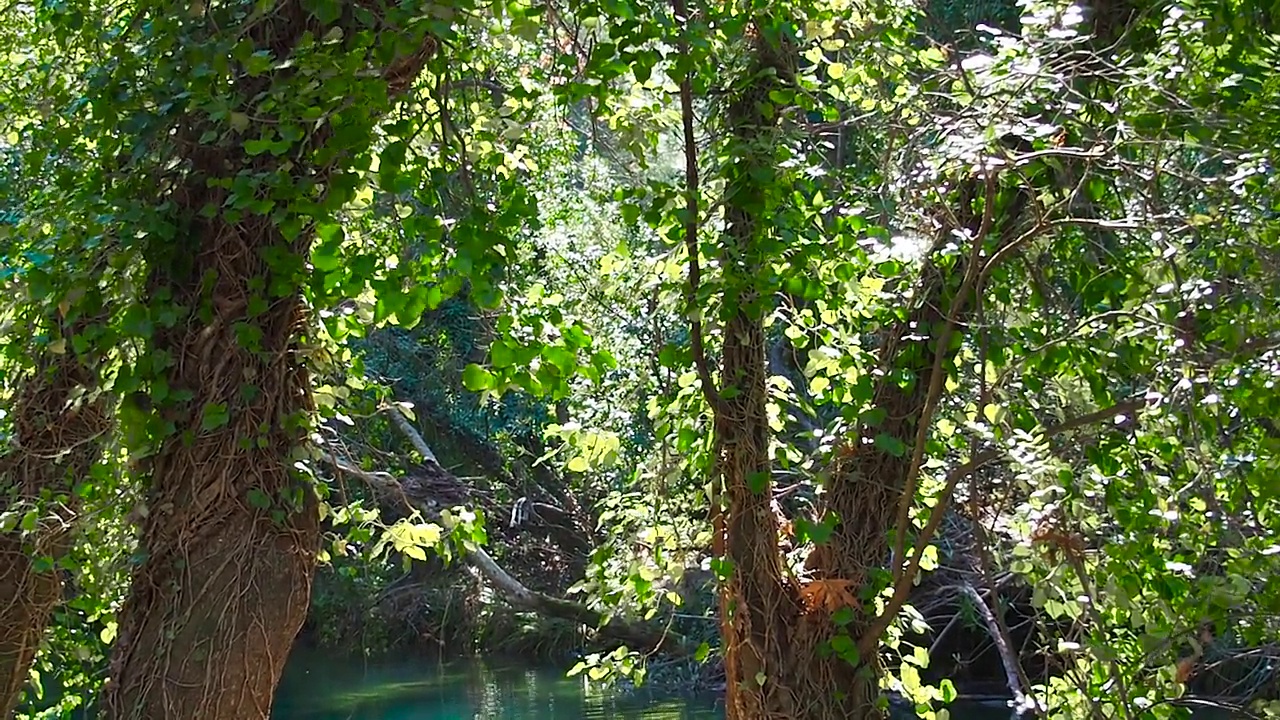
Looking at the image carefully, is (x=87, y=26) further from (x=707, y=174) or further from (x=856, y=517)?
(x=856, y=517)

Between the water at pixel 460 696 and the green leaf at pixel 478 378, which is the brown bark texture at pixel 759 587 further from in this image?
the water at pixel 460 696

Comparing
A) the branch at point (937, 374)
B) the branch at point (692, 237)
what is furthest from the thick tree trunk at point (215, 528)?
the branch at point (937, 374)

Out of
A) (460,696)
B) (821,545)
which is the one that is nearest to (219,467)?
(821,545)

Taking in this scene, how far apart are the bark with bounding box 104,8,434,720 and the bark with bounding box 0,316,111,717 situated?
1.62 ft

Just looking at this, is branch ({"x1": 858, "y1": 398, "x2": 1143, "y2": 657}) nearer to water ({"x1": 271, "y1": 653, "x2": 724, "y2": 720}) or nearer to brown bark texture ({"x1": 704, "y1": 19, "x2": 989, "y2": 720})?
brown bark texture ({"x1": 704, "y1": 19, "x2": 989, "y2": 720})

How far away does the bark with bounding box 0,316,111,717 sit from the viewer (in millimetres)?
3230

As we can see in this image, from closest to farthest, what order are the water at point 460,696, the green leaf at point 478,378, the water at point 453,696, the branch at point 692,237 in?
the green leaf at point 478,378 < the branch at point 692,237 < the water at point 460,696 < the water at point 453,696

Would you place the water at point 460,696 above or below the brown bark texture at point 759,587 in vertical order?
below

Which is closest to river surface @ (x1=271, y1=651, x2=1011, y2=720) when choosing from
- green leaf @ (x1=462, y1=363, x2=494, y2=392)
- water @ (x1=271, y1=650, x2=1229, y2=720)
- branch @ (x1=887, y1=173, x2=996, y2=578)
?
water @ (x1=271, y1=650, x2=1229, y2=720)

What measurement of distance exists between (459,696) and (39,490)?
27.1ft

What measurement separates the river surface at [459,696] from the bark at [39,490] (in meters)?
6.72

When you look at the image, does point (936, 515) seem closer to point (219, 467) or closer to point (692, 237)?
point (692, 237)

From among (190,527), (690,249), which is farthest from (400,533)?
(690,249)

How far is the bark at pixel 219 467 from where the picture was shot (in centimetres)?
257
